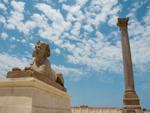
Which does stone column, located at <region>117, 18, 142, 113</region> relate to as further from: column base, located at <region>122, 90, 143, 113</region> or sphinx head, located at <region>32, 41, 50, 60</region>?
sphinx head, located at <region>32, 41, 50, 60</region>

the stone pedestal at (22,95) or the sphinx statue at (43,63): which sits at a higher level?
the sphinx statue at (43,63)

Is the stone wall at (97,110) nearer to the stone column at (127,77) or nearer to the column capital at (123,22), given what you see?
the stone column at (127,77)

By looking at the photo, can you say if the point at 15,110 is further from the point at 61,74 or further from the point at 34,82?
the point at 61,74

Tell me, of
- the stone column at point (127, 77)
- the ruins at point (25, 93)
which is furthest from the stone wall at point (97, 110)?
the ruins at point (25, 93)

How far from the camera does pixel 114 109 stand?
65.9 feet

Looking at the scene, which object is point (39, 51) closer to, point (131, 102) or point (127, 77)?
point (131, 102)

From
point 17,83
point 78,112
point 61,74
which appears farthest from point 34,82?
point 78,112

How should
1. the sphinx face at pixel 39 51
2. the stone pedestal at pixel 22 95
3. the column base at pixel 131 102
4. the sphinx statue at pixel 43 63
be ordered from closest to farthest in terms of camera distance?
the stone pedestal at pixel 22 95, the sphinx statue at pixel 43 63, the sphinx face at pixel 39 51, the column base at pixel 131 102

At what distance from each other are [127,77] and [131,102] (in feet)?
5.80

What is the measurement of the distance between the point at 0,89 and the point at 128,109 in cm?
1100

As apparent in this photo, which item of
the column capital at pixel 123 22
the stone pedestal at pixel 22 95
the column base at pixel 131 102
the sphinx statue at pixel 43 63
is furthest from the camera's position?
the column capital at pixel 123 22

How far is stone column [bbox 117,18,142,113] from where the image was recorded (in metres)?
14.1

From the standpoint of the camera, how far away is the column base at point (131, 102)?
45.9 feet

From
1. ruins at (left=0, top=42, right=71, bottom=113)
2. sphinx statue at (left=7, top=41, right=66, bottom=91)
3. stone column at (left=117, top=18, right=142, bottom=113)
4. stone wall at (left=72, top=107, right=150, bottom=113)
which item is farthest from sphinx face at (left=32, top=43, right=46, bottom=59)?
stone wall at (left=72, top=107, right=150, bottom=113)
